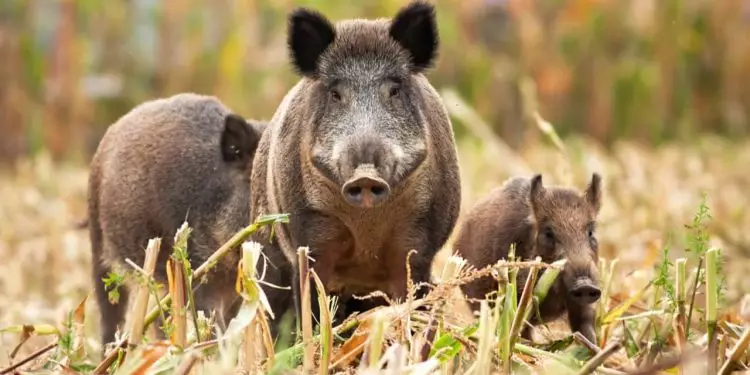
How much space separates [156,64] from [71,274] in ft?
27.8

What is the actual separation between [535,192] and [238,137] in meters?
1.78

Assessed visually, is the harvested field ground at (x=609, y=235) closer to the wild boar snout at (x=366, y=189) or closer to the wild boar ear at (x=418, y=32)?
the wild boar snout at (x=366, y=189)

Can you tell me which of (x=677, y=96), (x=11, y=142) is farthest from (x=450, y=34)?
(x=11, y=142)

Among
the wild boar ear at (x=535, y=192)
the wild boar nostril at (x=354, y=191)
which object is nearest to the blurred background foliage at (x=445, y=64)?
the wild boar ear at (x=535, y=192)

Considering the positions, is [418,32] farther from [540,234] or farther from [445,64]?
[445,64]

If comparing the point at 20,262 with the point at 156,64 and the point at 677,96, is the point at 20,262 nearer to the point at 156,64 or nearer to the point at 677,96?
the point at 156,64

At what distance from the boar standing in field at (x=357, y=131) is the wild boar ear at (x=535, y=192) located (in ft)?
2.01

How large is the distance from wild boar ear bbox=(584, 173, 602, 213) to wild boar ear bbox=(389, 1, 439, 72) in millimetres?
1292

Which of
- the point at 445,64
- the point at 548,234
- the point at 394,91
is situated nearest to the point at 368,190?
the point at 394,91

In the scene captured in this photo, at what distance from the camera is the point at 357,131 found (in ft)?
16.8

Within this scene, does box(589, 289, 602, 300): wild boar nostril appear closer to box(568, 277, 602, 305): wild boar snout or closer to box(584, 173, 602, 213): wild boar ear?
box(568, 277, 602, 305): wild boar snout

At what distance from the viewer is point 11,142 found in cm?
1591

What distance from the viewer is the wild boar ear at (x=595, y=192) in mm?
6512

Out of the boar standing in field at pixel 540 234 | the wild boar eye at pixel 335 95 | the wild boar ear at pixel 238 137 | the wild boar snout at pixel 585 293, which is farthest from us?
the wild boar ear at pixel 238 137
